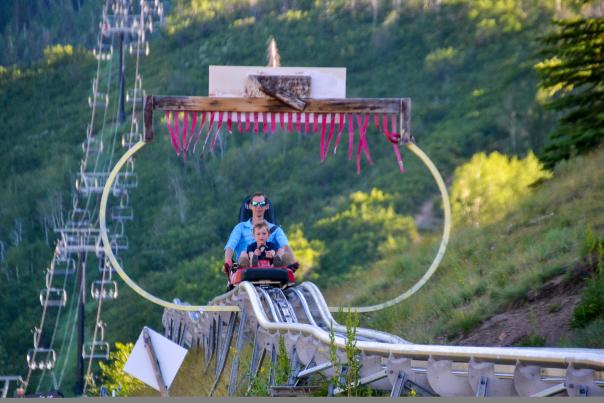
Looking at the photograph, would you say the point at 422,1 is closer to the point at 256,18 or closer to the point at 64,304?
the point at 256,18

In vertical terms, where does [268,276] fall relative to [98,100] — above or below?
below

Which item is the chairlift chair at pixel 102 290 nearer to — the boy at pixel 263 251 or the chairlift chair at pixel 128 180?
the chairlift chair at pixel 128 180

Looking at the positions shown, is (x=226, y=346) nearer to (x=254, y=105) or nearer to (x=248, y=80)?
(x=254, y=105)

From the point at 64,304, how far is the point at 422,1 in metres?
33.9

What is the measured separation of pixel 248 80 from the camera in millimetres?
17984

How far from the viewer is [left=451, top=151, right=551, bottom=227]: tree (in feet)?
162

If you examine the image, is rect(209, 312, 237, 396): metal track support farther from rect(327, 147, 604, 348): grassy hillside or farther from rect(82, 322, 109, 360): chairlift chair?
rect(82, 322, 109, 360): chairlift chair

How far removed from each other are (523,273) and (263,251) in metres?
4.01

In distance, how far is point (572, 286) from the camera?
63.5ft

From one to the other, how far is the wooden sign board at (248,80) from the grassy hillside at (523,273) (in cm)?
341

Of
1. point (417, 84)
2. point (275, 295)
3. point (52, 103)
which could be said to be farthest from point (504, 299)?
point (52, 103)

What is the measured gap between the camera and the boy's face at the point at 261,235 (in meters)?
20.3

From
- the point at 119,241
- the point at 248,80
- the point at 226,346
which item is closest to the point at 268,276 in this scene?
the point at 226,346

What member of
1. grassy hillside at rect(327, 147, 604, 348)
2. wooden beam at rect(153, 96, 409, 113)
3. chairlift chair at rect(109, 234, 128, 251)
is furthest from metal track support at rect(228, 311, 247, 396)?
chairlift chair at rect(109, 234, 128, 251)
